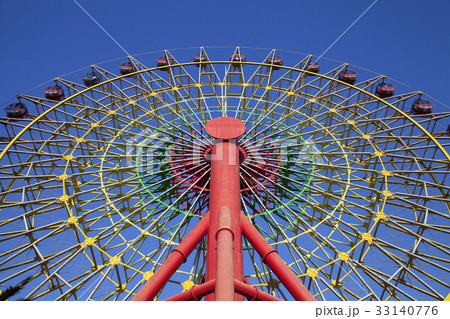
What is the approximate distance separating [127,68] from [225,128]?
14.8m

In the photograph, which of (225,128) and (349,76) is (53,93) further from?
(349,76)

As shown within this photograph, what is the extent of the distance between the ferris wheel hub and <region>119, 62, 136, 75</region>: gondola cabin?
13886 mm

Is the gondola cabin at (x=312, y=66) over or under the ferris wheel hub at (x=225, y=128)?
over

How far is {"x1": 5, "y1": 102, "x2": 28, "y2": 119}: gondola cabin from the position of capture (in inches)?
1161

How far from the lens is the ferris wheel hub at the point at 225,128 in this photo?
76.6 ft

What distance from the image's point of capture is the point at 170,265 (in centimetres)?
1772

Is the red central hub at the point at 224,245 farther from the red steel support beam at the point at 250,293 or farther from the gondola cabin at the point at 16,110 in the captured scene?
the gondola cabin at the point at 16,110

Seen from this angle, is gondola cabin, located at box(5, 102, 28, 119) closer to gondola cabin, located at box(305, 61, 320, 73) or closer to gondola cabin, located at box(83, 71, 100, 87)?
gondola cabin, located at box(83, 71, 100, 87)

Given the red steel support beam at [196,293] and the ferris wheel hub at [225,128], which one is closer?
the red steel support beam at [196,293]

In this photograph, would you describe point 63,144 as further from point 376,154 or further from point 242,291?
point 376,154

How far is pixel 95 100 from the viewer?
30734 millimetres

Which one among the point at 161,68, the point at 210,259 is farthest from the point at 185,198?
the point at 161,68

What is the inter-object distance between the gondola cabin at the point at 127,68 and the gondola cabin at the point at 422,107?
23.7 meters

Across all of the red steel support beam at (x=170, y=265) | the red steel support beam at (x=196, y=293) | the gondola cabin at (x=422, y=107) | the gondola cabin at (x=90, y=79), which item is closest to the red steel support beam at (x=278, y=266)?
the red steel support beam at (x=170, y=265)
